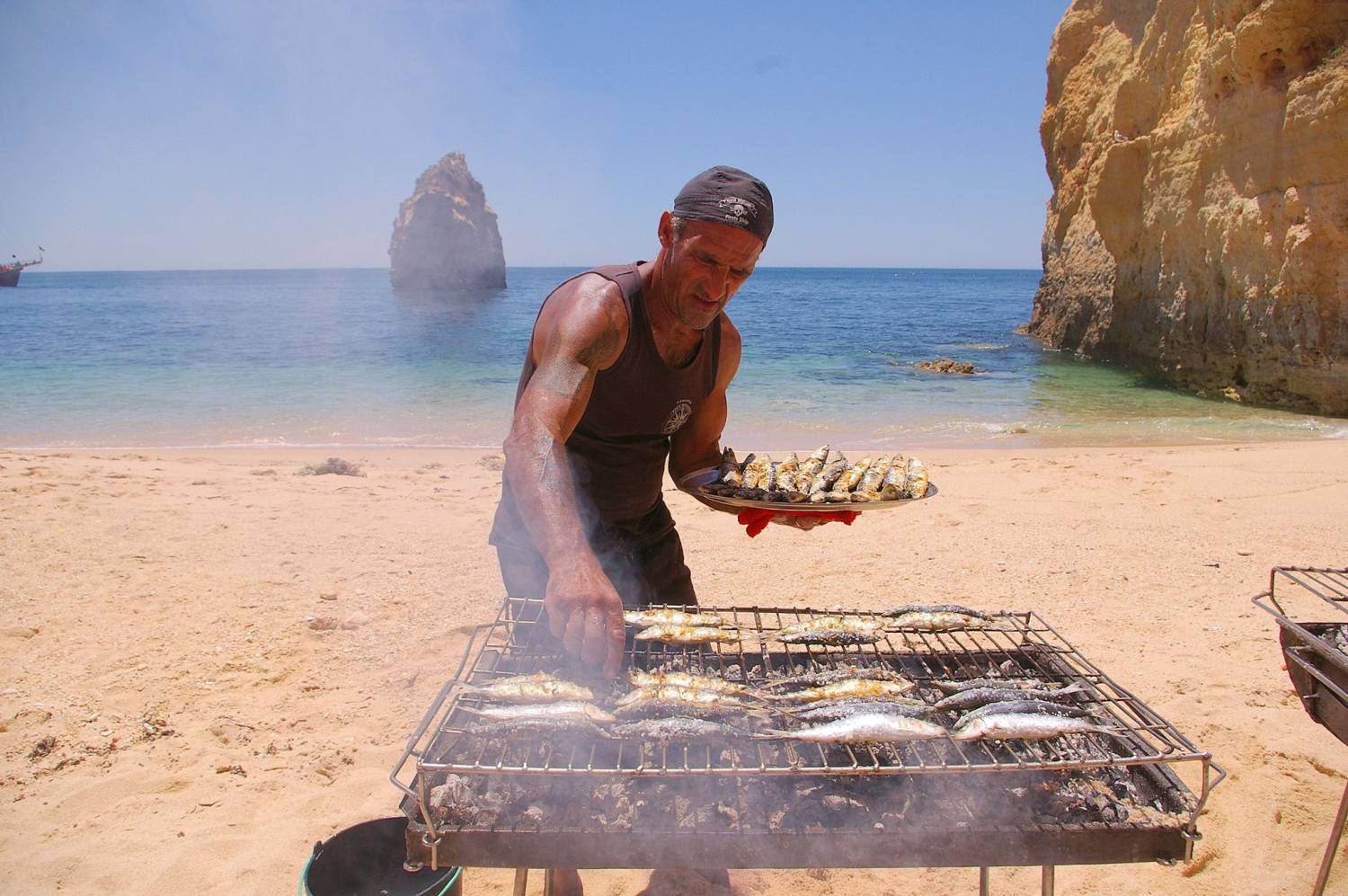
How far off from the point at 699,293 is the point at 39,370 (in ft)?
89.1

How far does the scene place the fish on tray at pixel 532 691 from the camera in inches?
100

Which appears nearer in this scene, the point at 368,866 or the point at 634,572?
the point at 368,866

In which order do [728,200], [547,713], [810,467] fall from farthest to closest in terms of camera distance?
[810,467]
[728,200]
[547,713]

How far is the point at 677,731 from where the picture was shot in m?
2.36

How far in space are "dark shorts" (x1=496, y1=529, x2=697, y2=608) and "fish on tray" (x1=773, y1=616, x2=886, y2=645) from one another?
0.78 m

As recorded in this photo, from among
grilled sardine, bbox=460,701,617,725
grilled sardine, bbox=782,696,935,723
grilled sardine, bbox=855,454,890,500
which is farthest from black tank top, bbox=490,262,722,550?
grilled sardine, bbox=782,696,935,723

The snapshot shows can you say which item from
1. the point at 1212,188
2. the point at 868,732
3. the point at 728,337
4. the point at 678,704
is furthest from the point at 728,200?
the point at 1212,188

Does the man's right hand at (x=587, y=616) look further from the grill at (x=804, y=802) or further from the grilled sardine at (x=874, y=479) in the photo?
the grilled sardine at (x=874, y=479)

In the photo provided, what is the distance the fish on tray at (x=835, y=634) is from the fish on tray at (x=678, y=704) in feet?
1.74

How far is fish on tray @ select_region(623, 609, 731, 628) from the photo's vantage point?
3082 millimetres

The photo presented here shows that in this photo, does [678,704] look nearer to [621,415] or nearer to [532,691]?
[532,691]

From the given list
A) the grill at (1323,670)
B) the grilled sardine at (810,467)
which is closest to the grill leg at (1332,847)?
the grill at (1323,670)

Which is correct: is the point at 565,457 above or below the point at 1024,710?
above

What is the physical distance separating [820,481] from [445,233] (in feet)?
233
